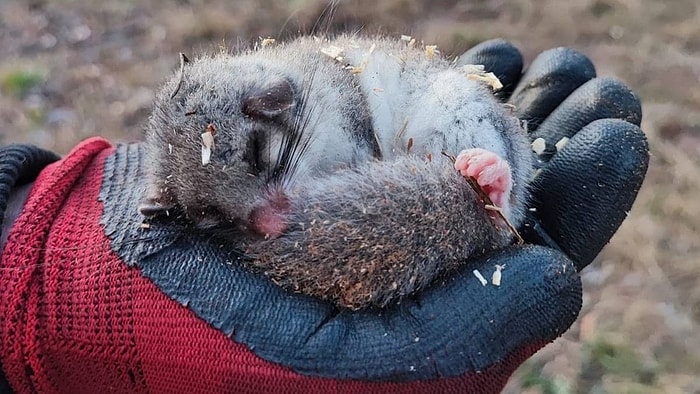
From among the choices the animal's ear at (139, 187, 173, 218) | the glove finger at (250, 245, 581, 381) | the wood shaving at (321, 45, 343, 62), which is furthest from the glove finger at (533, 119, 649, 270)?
the animal's ear at (139, 187, 173, 218)

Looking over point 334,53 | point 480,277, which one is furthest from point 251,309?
point 334,53

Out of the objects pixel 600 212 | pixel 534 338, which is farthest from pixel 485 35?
pixel 534 338

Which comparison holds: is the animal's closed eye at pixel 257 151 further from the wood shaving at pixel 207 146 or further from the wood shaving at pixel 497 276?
the wood shaving at pixel 497 276

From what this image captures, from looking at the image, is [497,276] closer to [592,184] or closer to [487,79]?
[592,184]

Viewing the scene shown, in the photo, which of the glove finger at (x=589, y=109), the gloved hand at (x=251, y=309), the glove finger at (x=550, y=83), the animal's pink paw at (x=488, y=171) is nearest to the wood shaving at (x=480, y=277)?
the gloved hand at (x=251, y=309)

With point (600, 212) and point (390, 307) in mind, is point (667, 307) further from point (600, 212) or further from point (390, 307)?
point (390, 307)

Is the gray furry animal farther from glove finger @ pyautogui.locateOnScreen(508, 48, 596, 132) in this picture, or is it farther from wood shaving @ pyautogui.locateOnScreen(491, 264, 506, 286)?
glove finger @ pyautogui.locateOnScreen(508, 48, 596, 132)
